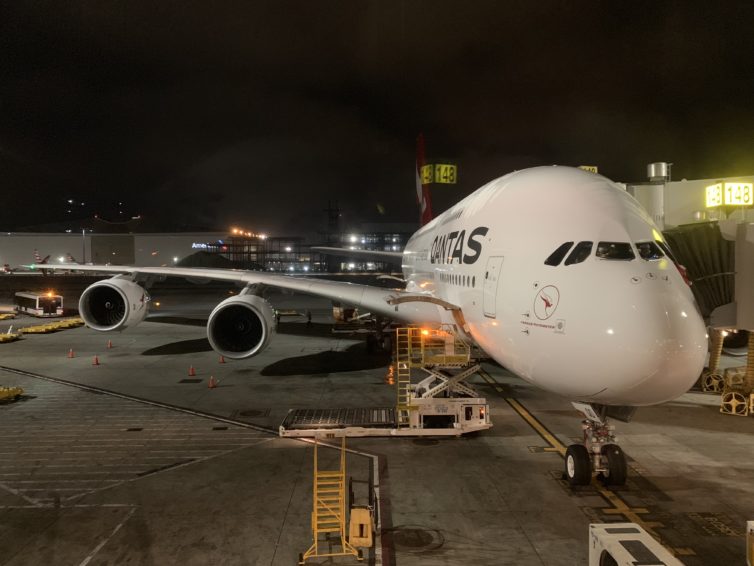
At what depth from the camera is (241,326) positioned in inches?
637

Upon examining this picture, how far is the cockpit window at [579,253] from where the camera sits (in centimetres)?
636

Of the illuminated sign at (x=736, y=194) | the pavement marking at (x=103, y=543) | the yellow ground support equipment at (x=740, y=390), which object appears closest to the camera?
the pavement marking at (x=103, y=543)

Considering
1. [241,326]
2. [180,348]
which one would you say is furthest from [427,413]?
[180,348]

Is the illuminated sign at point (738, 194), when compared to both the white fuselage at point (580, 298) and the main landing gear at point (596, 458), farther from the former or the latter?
the main landing gear at point (596, 458)

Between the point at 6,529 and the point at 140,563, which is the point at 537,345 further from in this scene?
the point at 6,529

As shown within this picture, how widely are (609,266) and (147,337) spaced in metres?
24.1

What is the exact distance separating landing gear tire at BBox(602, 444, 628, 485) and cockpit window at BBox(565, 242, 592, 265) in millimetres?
4022

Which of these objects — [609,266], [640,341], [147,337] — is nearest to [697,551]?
[640,341]

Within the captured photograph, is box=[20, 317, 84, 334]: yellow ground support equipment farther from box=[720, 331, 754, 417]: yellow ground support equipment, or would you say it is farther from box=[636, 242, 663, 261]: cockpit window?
box=[720, 331, 754, 417]: yellow ground support equipment

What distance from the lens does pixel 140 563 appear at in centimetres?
645

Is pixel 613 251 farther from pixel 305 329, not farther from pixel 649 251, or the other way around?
pixel 305 329

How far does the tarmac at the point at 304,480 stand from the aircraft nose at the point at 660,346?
8.21ft

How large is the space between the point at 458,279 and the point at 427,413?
11.0 ft

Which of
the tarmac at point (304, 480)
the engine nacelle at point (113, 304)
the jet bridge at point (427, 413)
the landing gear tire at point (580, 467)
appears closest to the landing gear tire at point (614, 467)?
the tarmac at point (304, 480)
